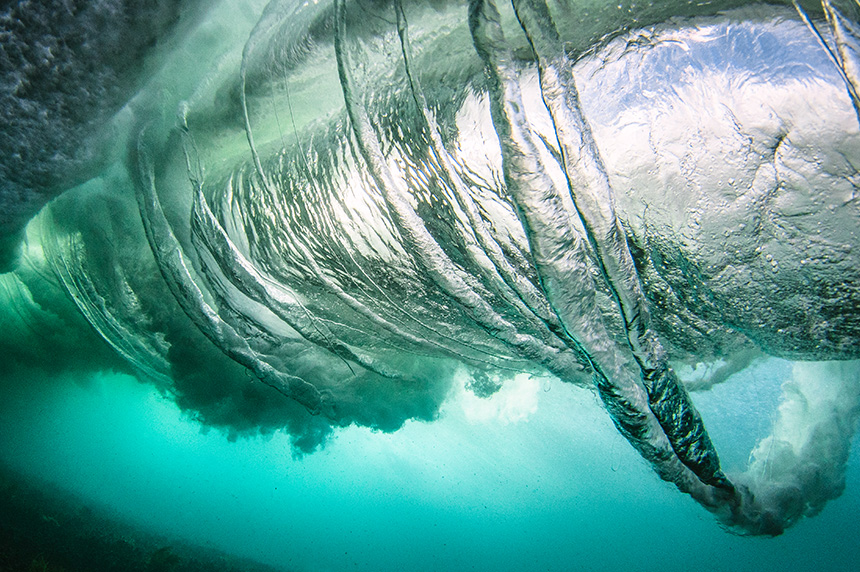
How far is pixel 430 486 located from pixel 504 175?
2867 cm

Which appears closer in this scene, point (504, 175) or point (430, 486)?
point (504, 175)

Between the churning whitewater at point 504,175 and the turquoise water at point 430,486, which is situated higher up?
the churning whitewater at point 504,175

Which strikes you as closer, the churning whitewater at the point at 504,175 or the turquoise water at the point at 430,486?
the churning whitewater at the point at 504,175

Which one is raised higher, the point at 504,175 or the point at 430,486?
the point at 504,175

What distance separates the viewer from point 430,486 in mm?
25281

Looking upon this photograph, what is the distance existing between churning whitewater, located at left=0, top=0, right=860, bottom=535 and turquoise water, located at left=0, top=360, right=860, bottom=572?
1.50m

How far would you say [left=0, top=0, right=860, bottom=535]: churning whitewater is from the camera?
983 mm

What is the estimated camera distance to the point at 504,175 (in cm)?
99

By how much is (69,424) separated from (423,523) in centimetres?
2806

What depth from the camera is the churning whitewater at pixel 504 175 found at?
98 centimetres

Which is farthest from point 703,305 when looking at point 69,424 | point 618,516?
point 618,516

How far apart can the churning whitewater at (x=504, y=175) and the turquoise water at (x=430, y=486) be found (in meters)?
1.50

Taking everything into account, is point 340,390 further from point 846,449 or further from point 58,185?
point 846,449

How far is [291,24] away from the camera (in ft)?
4.51
